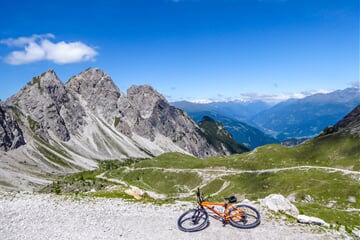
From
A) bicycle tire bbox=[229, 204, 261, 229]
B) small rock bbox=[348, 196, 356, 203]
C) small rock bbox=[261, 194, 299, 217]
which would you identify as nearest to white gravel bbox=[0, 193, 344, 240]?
bicycle tire bbox=[229, 204, 261, 229]

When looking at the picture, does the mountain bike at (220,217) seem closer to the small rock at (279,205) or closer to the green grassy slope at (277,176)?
the small rock at (279,205)

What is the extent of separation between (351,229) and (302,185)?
85.5 metres

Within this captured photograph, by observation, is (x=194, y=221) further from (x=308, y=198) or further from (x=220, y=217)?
(x=308, y=198)

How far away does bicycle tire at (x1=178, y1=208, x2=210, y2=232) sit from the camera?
27.8 metres

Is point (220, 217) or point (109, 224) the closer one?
point (220, 217)

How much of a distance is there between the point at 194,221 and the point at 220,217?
2594 millimetres

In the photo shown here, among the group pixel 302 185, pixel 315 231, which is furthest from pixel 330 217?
pixel 302 185

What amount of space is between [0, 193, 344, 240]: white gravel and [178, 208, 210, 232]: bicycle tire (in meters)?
0.56

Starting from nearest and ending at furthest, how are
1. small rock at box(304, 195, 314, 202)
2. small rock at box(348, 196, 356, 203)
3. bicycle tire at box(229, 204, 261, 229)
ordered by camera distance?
bicycle tire at box(229, 204, 261, 229) → small rock at box(348, 196, 356, 203) → small rock at box(304, 195, 314, 202)

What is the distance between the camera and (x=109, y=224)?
29812mm

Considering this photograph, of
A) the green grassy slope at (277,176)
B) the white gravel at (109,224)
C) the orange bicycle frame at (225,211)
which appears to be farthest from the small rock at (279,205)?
the green grassy slope at (277,176)

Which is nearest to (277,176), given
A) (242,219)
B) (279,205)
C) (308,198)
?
(308,198)

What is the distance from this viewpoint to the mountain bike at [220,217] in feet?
91.7

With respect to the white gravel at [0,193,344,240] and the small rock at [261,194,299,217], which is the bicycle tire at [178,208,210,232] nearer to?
the white gravel at [0,193,344,240]
